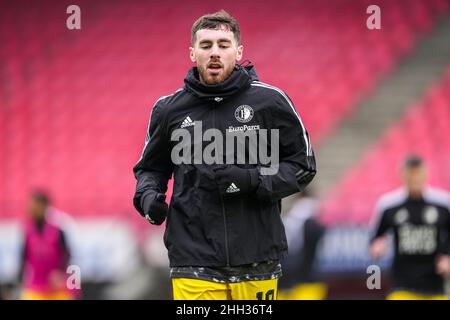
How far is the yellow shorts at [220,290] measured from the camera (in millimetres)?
4121

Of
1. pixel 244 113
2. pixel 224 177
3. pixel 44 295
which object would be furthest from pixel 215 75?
pixel 44 295

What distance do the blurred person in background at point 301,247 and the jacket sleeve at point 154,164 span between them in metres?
5.24

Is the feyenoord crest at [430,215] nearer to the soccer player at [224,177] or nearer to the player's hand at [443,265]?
the player's hand at [443,265]

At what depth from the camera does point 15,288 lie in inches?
450

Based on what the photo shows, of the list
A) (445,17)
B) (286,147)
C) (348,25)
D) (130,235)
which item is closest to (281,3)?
(348,25)

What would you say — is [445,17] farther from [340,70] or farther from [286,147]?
[286,147]

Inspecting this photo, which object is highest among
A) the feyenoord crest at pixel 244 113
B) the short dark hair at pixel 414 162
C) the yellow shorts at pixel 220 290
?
the short dark hair at pixel 414 162

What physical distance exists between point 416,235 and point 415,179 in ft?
1.57

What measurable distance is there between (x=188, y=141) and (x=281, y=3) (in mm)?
10641

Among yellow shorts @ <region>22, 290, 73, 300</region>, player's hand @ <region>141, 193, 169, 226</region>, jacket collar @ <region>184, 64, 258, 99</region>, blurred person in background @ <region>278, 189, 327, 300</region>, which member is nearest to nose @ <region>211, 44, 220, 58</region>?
jacket collar @ <region>184, 64, 258, 99</region>

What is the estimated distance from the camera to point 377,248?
25.5 ft

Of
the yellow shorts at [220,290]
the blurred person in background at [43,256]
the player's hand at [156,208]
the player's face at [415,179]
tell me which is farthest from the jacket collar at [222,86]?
the blurred person in background at [43,256]

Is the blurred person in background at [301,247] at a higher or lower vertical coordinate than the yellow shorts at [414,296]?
higher

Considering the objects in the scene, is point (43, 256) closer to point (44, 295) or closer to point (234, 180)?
point (44, 295)
